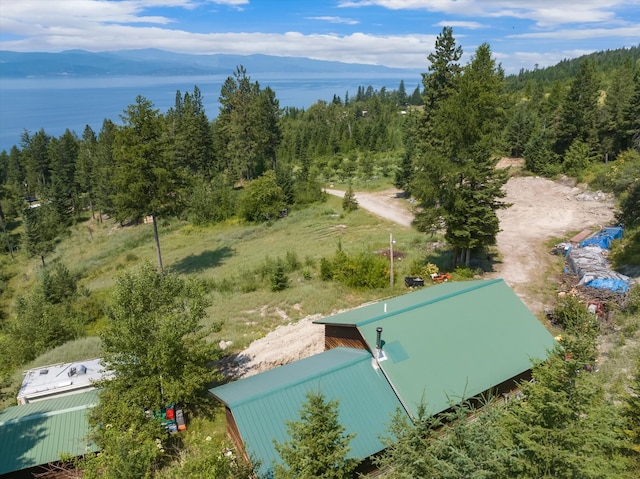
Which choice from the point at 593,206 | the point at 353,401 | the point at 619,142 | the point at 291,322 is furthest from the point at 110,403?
the point at 619,142

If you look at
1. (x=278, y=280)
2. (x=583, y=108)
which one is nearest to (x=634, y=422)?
(x=278, y=280)

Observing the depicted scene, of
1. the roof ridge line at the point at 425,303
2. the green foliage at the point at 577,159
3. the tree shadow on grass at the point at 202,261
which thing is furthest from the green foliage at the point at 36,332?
the green foliage at the point at 577,159

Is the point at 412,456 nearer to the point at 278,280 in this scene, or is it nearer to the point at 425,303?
the point at 425,303

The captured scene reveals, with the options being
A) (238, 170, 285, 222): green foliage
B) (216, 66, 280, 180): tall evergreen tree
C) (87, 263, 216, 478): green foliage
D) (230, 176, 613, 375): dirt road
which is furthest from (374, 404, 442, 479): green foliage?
(216, 66, 280, 180): tall evergreen tree

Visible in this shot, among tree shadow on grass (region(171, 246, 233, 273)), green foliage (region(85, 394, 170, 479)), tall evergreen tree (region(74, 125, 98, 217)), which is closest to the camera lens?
green foliage (region(85, 394, 170, 479))

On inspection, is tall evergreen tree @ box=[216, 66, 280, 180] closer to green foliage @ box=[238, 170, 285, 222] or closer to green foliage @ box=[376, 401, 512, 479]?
green foliage @ box=[238, 170, 285, 222]

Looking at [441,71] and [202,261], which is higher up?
[441,71]

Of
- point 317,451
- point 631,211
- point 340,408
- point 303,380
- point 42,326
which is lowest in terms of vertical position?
point 42,326
